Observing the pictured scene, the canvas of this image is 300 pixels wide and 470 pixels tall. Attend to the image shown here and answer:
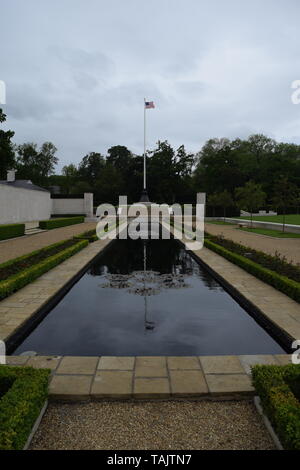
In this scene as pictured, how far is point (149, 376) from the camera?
4.11m

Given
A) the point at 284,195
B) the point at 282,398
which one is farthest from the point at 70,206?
the point at 282,398

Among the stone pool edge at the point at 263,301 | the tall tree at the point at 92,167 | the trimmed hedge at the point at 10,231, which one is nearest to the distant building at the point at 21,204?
the trimmed hedge at the point at 10,231

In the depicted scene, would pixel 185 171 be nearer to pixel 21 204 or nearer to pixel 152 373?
pixel 21 204

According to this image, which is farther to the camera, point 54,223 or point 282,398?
point 54,223

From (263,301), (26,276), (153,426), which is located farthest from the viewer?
(26,276)

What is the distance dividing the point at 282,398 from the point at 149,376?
170cm

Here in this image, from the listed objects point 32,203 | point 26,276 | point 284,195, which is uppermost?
point 284,195

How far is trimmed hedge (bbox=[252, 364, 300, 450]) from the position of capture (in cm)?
269

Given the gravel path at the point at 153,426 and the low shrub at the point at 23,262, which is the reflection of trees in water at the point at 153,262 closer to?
the low shrub at the point at 23,262

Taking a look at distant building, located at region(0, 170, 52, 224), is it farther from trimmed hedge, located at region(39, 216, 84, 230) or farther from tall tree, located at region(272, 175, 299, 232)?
tall tree, located at region(272, 175, 299, 232)

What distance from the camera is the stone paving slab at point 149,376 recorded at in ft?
12.1

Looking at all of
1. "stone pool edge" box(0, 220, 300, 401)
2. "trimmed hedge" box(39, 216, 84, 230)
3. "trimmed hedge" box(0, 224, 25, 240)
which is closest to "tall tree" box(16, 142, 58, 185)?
"trimmed hedge" box(39, 216, 84, 230)

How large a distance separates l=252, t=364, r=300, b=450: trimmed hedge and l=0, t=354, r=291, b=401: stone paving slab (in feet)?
1.23
